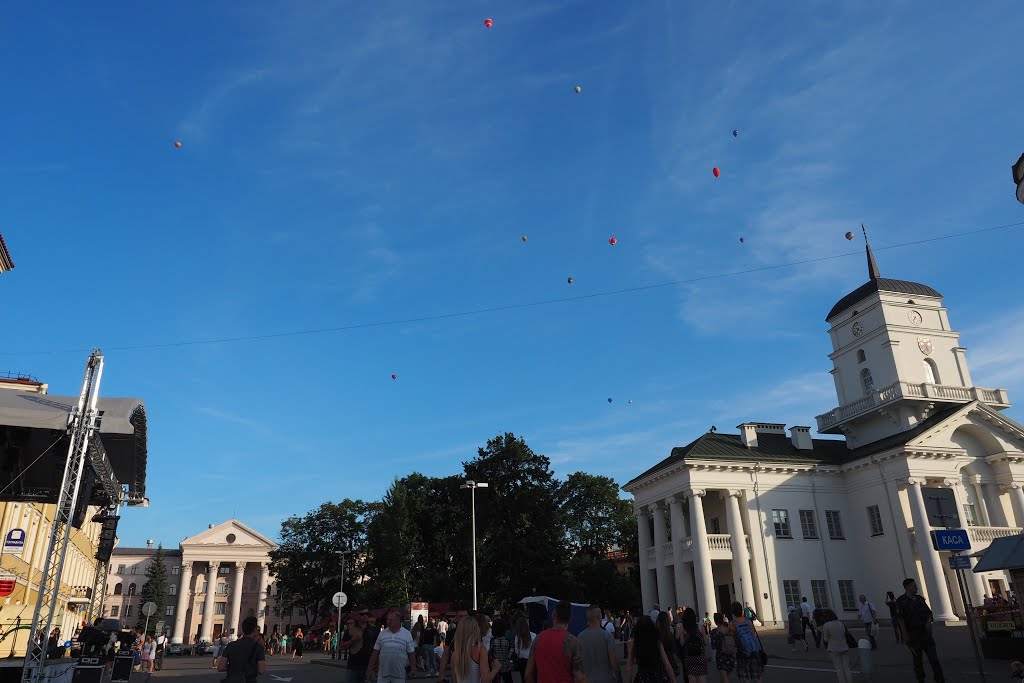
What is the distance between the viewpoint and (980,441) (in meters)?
45.6

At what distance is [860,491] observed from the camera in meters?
45.2

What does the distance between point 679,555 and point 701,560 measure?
2.84 meters

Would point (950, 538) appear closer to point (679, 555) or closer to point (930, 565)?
point (930, 565)

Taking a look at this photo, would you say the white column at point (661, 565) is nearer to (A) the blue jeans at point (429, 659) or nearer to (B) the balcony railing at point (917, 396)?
(B) the balcony railing at point (917, 396)

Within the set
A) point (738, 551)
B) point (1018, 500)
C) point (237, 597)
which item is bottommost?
point (738, 551)

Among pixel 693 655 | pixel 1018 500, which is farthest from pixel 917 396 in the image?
pixel 693 655

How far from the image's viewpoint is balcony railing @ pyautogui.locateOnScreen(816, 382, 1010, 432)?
45906 millimetres

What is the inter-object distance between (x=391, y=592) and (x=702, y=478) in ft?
80.5

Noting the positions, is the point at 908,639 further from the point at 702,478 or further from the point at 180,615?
the point at 180,615

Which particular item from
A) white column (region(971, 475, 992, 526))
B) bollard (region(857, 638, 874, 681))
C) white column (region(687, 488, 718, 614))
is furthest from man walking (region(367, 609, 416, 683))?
white column (region(971, 475, 992, 526))

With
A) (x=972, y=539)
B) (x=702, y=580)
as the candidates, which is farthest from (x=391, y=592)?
(x=972, y=539)

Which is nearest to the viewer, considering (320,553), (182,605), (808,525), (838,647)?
(838,647)

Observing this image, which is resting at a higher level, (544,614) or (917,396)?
(917,396)

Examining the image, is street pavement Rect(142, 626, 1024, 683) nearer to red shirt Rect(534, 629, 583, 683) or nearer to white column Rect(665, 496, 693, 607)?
white column Rect(665, 496, 693, 607)
